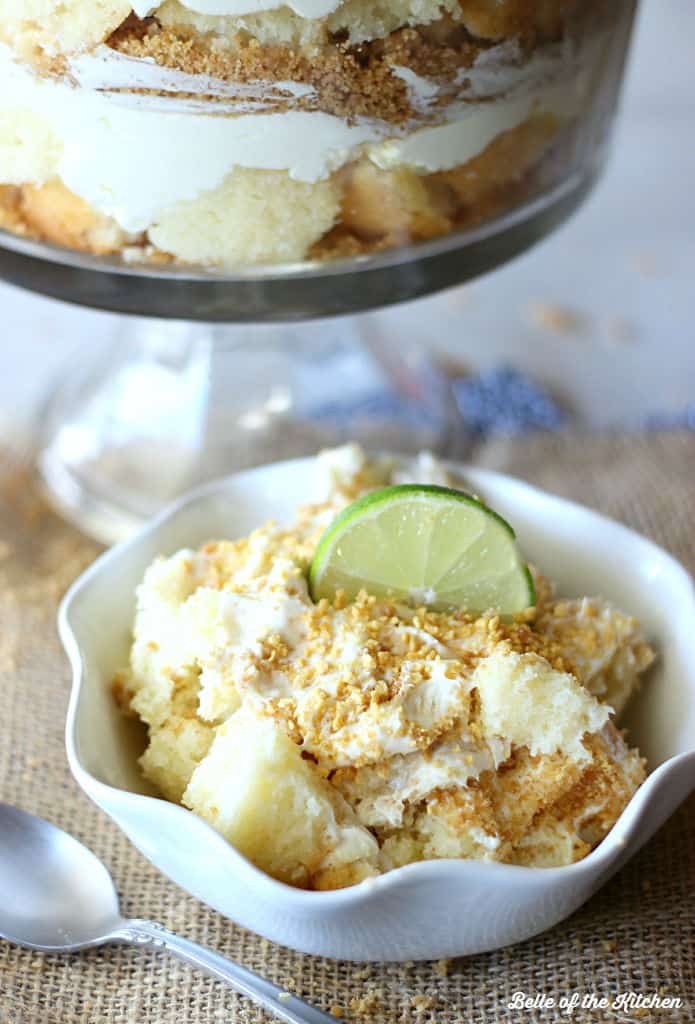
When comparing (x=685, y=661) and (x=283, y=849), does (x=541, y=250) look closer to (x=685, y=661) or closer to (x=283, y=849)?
(x=685, y=661)

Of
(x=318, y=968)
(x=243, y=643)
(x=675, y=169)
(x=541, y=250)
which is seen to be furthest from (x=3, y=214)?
(x=675, y=169)

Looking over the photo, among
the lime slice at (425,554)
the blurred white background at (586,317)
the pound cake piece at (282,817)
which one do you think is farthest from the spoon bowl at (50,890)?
the blurred white background at (586,317)

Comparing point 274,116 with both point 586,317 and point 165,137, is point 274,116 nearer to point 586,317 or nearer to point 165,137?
point 165,137

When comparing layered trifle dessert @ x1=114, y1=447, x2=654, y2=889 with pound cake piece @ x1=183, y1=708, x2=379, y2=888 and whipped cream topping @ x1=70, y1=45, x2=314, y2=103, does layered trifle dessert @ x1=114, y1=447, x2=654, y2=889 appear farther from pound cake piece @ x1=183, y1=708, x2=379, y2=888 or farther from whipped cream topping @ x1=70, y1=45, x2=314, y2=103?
whipped cream topping @ x1=70, y1=45, x2=314, y2=103

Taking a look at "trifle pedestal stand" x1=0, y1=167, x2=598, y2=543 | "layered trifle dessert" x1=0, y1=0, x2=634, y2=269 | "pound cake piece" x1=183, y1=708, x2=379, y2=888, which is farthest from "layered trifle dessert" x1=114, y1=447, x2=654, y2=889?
"trifle pedestal stand" x1=0, y1=167, x2=598, y2=543

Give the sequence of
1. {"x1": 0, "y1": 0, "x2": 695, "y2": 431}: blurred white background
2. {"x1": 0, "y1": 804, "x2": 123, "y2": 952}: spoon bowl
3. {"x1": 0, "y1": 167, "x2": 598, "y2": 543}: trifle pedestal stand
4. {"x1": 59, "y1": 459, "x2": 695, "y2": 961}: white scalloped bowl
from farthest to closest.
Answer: {"x1": 0, "y1": 0, "x2": 695, "y2": 431}: blurred white background
{"x1": 0, "y1": 167, "x2": 598, "y2": 543}: trifle pedestal stand
{"x1": 0, "y1": 804, "x2": 123, "y2": 952}: spoon bowl
{"x1": 59, "y1": 459, "x2": 695, "y2": 961}: white scalloped bowl
